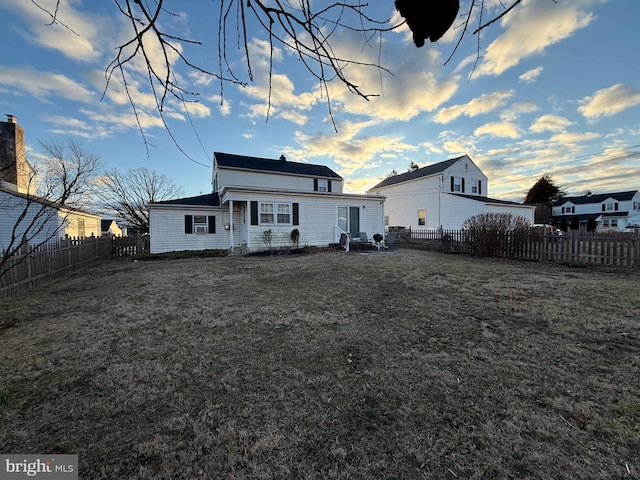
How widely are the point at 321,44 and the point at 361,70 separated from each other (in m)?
0.49

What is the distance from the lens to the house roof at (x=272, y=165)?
1758 cm

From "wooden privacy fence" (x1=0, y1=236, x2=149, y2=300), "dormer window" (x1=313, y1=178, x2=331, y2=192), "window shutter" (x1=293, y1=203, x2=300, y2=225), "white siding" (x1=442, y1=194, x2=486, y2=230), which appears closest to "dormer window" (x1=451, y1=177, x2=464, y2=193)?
"white siding" (x1=442, y1=194, x2=486, y2=230)

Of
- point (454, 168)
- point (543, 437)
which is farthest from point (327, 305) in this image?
point (454, 168)

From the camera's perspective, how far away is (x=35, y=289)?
616cm

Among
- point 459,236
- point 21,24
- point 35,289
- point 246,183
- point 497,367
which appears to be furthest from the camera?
point 246,183

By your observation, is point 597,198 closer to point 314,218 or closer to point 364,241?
point 364,241

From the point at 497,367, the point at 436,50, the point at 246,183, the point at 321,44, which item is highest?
the point at 246,183

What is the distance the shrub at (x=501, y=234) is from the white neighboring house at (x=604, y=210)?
117ft

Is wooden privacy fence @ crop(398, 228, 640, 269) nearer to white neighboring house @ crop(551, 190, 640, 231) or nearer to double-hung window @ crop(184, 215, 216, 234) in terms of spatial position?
double-hung window @ crop(184, 215, 216, 234)

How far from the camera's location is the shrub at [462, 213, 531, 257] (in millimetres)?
10477

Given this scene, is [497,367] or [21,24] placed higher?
[21,24]

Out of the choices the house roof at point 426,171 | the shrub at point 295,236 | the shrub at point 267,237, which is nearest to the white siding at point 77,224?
the shrub at point 267,237

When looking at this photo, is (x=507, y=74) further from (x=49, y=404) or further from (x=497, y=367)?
(x=49, y=404)

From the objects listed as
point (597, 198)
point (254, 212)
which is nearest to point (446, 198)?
point (254, 212)
